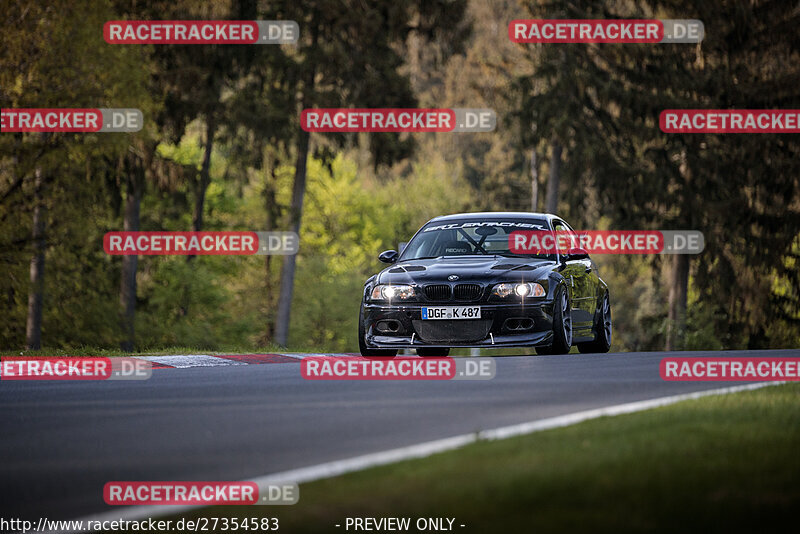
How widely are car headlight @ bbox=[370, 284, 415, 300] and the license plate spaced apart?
323mm

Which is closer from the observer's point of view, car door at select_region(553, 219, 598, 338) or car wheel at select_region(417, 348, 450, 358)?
car door at select_region(553, 219, 598, 338)

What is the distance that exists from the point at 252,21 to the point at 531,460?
32.0m

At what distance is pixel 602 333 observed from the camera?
17.9 m

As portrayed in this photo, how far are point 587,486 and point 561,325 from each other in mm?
8882

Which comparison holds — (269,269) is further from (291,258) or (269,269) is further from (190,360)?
(190,360)

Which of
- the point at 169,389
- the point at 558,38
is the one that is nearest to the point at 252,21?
the point at 558,38

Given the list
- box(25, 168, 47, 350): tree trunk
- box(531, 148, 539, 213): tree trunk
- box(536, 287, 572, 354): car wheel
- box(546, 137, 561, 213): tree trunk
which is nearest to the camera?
box(536, 287, 572, 354): car wheel

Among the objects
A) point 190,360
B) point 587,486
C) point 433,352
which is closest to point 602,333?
point 433,352

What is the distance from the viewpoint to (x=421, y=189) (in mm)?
81875

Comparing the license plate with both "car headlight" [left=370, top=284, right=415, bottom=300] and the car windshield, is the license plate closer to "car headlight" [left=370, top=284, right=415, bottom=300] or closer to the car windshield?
"car headlight" [left=370, top=284, right=415, bottom=300]

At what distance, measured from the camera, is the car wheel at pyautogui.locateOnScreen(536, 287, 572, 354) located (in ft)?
48.3

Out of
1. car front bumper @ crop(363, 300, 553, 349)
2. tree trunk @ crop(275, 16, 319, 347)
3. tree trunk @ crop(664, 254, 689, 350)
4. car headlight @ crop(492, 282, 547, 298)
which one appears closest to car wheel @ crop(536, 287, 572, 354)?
car front bumper @ crop(363, 300, 553, 349)

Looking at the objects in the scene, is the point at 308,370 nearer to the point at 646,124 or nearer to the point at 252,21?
the point at 252,21

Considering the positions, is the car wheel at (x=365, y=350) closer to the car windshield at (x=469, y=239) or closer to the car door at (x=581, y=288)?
the car windshield at (x=469, y=239)
